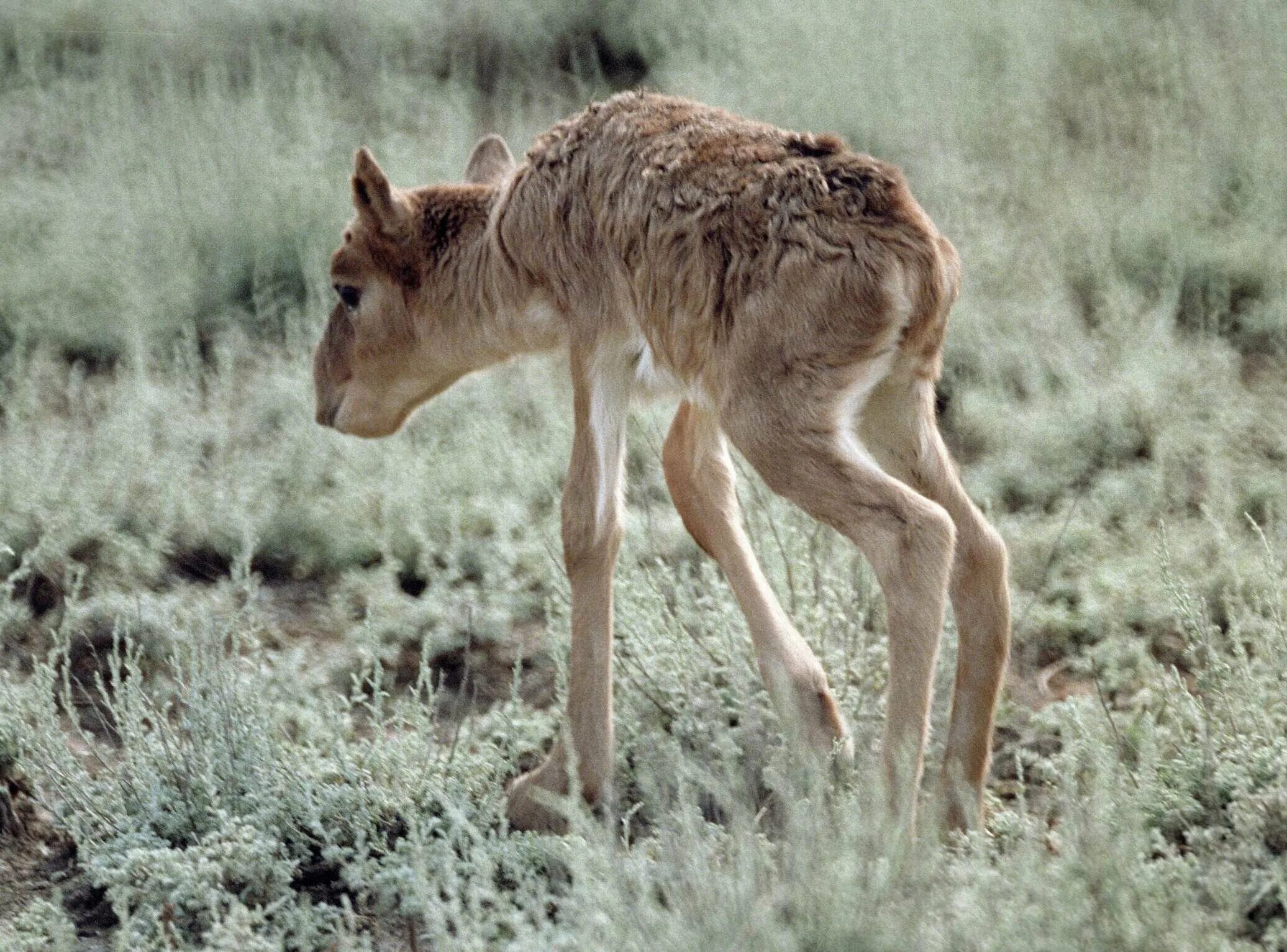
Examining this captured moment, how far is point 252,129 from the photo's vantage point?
10195 millimetres

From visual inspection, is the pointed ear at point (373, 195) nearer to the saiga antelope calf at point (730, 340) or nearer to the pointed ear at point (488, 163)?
the saiga antelope calf at point (730, 340)

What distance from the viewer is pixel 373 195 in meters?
5.89

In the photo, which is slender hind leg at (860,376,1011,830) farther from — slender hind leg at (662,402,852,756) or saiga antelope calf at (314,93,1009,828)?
slender hind leg at (662,402,852,756)

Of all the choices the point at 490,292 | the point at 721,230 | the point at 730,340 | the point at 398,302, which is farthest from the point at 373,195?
the point at 730,340

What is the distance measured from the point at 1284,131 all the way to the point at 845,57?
2.72 meters

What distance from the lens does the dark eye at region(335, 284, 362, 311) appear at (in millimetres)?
6145

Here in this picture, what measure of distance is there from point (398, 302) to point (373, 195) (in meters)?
0.42

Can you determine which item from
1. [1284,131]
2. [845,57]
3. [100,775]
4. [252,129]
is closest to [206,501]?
[100,775]

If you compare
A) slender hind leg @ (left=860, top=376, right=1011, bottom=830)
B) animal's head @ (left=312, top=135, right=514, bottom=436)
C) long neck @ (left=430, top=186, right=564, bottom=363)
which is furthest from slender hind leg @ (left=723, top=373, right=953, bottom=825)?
animal's head @ (left=312, top=135, right=514, bottom=436)

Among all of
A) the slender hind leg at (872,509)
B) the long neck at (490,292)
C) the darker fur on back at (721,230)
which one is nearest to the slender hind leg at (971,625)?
the darker fur on back at (721,230)

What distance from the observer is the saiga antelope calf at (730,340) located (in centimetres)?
459

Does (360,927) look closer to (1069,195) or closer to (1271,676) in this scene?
(1271,676)

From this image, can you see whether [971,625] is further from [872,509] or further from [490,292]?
[490,292]

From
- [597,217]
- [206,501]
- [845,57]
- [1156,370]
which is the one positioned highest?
[845,57]
